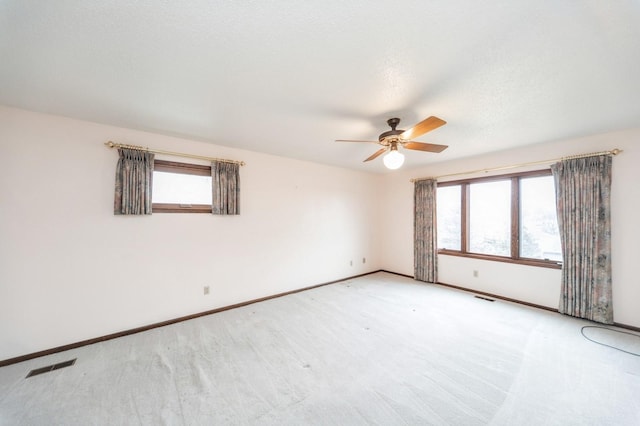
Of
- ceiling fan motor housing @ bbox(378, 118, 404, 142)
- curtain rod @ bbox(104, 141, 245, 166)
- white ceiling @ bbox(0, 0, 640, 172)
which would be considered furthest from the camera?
curtain rod @ bbox(104, 141, 245, 166)

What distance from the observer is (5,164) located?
7.36 feet

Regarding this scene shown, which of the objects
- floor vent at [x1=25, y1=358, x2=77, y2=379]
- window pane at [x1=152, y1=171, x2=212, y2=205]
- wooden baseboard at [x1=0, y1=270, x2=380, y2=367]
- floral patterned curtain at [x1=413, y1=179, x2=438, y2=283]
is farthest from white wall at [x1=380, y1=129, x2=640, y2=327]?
floor vent at [x1=25, y1=358, x2=77, y2=379]

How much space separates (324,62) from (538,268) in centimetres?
433

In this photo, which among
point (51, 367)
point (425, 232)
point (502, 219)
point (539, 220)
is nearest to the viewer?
point (51, 367)

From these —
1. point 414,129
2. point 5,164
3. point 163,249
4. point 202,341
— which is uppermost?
point 414,129

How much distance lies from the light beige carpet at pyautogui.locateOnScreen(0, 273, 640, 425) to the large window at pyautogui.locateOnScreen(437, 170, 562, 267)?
3.57 ft

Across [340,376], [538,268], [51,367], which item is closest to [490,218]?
[538,268]

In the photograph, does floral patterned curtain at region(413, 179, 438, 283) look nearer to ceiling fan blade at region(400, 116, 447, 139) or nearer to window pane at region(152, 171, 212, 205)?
ceiling fan blade at region(400, 116, 447, 139)

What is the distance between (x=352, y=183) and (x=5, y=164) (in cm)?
493

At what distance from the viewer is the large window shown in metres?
3.56

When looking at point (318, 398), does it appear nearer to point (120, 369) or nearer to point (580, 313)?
point (120, 369)

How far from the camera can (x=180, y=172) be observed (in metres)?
3.23

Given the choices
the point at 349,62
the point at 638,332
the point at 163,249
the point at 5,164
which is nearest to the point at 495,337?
the point at 638,332

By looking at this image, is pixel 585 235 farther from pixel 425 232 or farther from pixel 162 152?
pixel 162 152
